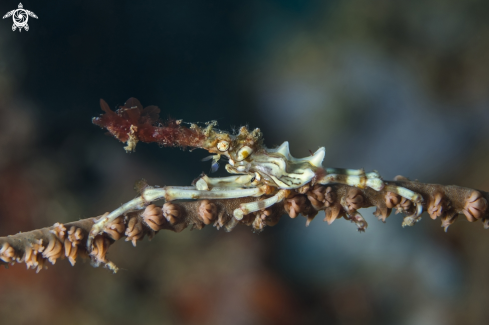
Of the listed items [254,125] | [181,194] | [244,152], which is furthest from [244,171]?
[254,125]

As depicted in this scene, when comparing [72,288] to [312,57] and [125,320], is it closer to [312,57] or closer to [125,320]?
[125,320]

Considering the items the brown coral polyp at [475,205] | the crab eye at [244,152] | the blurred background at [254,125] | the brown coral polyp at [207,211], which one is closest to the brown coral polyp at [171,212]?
the brown coral polyp at [207,211]

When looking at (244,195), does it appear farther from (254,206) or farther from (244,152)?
(244,152)

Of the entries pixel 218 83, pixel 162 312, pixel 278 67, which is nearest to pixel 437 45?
pixel 278 67

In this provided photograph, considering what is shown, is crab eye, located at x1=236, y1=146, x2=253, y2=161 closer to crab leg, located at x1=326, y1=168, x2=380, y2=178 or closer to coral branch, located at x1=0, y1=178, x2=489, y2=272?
coral branch, located at x1=0, y1=178, x2=489, y2=272

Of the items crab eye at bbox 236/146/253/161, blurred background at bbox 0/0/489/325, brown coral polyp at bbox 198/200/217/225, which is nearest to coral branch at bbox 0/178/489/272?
brown coral polyp at bbox 198/200/217/225

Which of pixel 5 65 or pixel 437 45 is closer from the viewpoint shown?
pixel 5 65
